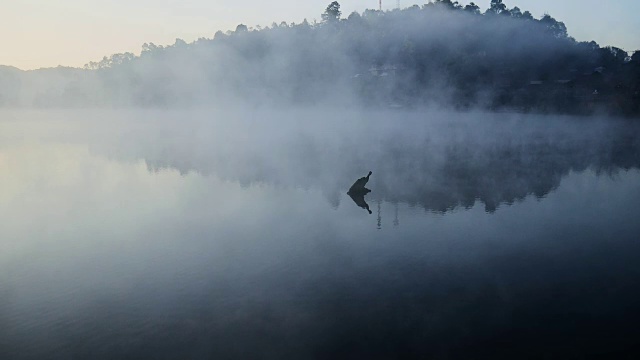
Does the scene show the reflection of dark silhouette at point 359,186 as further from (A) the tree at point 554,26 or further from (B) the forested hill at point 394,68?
(A) the tree at point 554,26

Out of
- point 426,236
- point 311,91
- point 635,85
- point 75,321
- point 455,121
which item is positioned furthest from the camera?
point 311,91

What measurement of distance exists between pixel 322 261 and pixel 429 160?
756 inches

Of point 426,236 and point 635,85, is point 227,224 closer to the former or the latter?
point 426,236

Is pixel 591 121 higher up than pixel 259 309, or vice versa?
pixel 591 121

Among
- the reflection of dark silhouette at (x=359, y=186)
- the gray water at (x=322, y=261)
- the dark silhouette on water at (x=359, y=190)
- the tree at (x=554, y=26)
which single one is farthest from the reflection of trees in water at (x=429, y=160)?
the tree at (x=554, y=26)

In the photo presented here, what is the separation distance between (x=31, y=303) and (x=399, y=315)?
333 inches

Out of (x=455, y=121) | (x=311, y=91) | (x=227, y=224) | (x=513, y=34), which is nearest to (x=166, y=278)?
(x=227, y=224)

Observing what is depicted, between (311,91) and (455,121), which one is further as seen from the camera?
(311,91)

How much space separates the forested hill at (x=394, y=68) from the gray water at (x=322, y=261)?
30635mm

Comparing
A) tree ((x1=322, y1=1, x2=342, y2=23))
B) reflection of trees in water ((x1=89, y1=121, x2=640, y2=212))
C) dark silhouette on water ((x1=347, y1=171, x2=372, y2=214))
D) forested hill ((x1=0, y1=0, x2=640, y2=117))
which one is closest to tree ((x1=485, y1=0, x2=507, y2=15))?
forested hill ((x1=0, y1=0, x2=640, y2=117))

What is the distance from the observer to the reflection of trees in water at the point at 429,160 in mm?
21203

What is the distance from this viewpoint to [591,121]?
49531 millimetres

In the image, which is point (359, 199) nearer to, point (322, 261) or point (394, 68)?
point (322, 261)

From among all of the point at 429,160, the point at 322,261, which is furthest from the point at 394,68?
the point at 322,261
